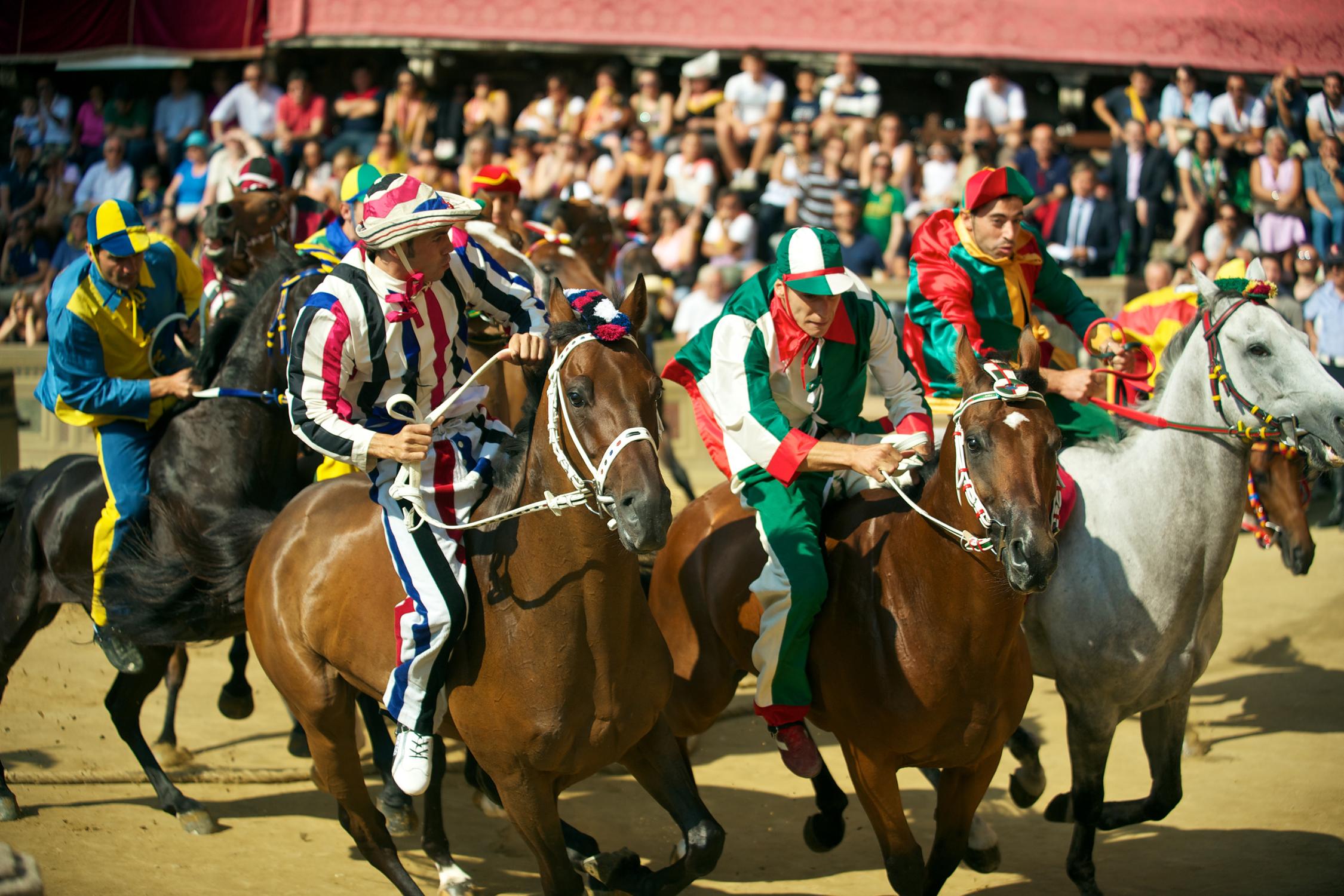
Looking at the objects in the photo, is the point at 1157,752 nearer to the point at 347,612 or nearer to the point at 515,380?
the point at 347,612

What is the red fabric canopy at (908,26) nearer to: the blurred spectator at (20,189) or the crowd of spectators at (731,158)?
the crowd of spectators at (731,158)

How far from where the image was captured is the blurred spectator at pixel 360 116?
14.7m

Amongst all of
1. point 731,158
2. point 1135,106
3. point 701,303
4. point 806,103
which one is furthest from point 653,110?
point 1135,106

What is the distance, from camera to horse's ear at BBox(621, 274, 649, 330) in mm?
4094

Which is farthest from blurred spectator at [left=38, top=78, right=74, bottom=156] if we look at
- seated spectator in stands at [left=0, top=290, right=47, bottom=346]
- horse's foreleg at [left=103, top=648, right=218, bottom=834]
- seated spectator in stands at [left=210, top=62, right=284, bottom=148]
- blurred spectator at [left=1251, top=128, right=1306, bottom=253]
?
blurred spectator at [left=1251, top=128, right=1306, bottom=253]

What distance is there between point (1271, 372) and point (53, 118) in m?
15.3

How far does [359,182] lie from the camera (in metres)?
6.50

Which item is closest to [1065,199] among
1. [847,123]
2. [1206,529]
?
[847,123]

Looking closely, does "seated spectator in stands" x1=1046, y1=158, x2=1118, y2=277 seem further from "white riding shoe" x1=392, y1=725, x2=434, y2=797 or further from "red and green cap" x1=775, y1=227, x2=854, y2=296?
"white riding shoe" x1=392, y1=725, x2=434, y2=797

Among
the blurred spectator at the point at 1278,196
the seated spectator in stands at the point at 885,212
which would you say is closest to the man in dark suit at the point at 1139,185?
the blurred spectator at the point at 1278,196

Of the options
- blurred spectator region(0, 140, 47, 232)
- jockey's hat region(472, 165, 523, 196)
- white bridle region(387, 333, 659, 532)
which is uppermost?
blurred spectator region(0, 140, 47, 232)

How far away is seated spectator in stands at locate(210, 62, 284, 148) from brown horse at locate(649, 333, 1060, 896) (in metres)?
12.0

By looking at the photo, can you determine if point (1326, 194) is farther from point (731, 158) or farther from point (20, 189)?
point (20, 189)

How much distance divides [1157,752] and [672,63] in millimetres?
12572
